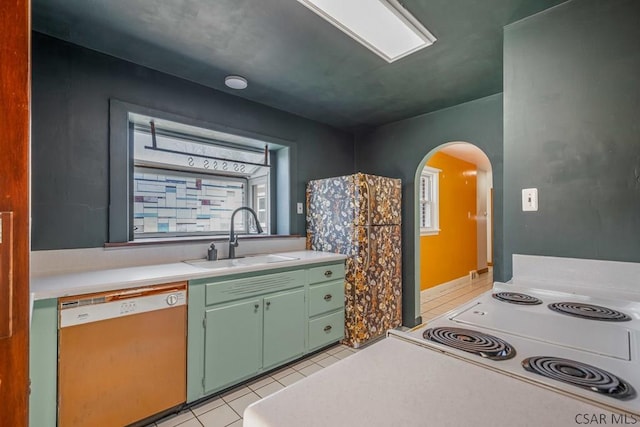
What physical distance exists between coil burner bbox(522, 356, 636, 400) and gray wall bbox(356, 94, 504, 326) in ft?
6.51

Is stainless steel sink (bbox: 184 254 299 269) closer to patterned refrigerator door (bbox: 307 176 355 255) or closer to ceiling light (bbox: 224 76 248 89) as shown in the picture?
patterned refrigerator door (bbox: 307 176 355 255)

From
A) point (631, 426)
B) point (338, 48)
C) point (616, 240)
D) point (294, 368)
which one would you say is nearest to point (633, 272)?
point (616, 240)

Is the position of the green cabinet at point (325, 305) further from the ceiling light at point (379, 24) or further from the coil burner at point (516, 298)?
the ceiling light at point (379, 24)

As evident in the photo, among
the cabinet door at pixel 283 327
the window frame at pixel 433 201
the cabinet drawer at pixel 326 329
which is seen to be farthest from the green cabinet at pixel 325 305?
the window frame at pixel 433 201

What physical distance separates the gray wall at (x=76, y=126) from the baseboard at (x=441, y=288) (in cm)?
402

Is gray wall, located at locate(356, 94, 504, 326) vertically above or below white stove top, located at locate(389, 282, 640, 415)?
above

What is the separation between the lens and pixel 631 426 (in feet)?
1.62

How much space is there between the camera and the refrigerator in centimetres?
274

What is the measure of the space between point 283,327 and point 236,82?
6.65ft

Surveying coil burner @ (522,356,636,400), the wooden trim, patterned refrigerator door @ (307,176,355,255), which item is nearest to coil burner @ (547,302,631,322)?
coil burner @ (522,356,636,400)

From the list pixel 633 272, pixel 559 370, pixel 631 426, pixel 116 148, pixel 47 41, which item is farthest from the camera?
pixel 116 148

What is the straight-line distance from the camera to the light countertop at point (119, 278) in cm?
144

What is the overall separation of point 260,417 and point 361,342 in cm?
247

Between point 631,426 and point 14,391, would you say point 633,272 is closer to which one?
point 631,426
